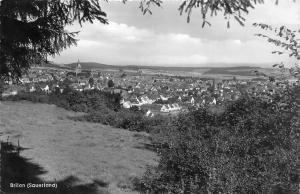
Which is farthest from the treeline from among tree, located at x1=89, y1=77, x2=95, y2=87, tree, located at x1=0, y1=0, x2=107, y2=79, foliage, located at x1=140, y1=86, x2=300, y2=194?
tree, located at x1=0, y1=0, x2=107, y2=79

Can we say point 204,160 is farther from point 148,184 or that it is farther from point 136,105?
point 136,105

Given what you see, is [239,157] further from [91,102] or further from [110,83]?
[110,83]

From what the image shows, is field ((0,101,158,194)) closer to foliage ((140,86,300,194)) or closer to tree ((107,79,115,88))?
foliage ((140,86,300,194))

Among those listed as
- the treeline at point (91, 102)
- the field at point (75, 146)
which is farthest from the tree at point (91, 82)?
the field at point (75, 146)

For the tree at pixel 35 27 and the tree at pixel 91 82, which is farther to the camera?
the tree at pixel 91 82

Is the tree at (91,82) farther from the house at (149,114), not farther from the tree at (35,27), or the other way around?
the tree at (35,27)

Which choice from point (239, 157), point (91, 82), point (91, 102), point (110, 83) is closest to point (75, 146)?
point (239, 157)
